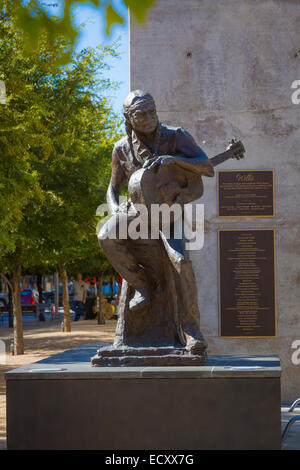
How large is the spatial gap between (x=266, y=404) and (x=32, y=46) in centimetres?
315

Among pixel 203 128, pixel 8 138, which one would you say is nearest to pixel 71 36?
pixel 203 128

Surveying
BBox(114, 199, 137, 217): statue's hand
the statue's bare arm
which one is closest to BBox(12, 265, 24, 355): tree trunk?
the statue's bare arm

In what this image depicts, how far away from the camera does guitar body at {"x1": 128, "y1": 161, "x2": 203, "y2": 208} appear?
636 cm

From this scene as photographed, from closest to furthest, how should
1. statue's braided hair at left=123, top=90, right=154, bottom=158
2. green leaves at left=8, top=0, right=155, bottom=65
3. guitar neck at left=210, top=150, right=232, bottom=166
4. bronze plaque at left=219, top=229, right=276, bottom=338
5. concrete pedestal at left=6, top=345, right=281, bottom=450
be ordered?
green leaves at left=8, top=0, right=155, bottom=65
concrete pedestal at left=6, top=345, right=281, bottom=450
statue's braided hair at left=123, top=90, right=154, bottom=158
guitar neck at left=210, top=150, right=232, bottom=166
bronze plaque at left=219, top=229, right=276, bottom=338

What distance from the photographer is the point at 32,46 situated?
3574mm

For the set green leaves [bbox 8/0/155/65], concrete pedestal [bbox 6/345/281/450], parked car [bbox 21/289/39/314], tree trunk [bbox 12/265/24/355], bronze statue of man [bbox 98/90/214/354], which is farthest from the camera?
parked car [bbox 21/289/39/314]

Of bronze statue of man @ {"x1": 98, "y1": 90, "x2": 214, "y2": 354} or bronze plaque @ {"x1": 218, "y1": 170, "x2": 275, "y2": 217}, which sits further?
bronze plaque @ {"x1": 218, "y1": 170, "x2": 275, "y2": 217}

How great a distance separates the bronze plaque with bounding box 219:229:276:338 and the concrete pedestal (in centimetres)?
466

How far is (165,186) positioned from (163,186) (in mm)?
17

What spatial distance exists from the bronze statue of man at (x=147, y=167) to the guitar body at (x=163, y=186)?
0.09 meters

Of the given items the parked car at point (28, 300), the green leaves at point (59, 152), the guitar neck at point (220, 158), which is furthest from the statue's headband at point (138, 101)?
the parked car at point (28, 300)

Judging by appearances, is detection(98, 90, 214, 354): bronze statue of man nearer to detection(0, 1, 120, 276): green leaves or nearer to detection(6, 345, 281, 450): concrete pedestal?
detection(6, 345, 281, 450): concrete pedestal

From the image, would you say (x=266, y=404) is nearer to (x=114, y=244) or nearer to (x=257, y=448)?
(x=257, y=448)

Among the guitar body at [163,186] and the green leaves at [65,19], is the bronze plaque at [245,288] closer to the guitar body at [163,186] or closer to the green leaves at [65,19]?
the guitar body at [163,186]
